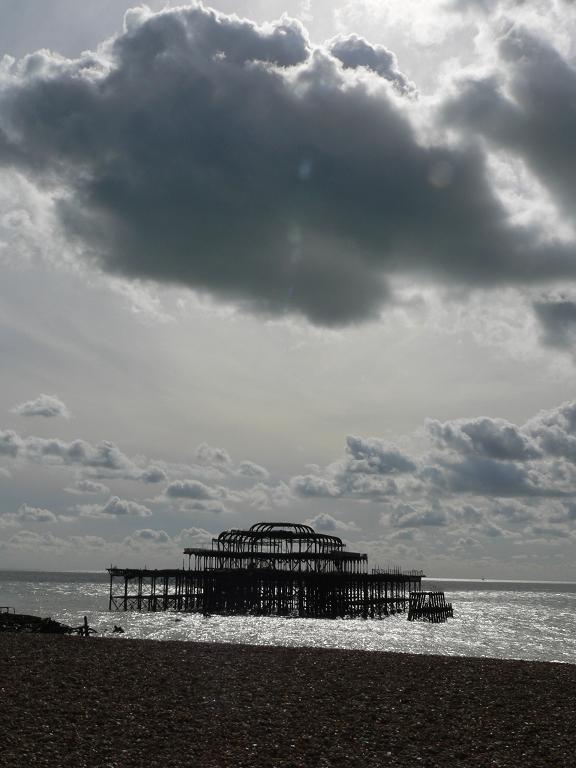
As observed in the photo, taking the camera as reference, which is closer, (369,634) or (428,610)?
(369,634)

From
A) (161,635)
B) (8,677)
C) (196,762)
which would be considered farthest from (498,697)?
(161,635)

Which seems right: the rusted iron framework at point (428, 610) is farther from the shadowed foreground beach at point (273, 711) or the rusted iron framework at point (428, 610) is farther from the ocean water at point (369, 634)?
the shadowed foreground beach at point (273, 711)

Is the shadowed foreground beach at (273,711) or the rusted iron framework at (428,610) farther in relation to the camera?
the rusted iron framework at (428,610)

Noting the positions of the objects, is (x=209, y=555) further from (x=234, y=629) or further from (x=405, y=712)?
(x=405, y=712)

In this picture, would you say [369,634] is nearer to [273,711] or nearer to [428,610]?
[428,610]

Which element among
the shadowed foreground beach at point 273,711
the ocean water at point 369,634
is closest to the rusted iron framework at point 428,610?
the ocean water at point 369,634

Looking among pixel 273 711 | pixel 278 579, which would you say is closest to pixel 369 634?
pixel 278 579

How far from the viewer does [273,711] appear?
17.9m

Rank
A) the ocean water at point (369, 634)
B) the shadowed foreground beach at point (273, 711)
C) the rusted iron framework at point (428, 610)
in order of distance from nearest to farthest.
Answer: the shadowed foreground beach at point (273, 711) < the ocean water at point (369, 634) < the rusted iron framework at point (428, 610)

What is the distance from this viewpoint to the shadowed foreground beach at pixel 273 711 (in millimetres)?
14852

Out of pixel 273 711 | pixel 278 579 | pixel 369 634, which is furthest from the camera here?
pixel 278 579

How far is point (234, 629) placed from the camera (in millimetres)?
54531

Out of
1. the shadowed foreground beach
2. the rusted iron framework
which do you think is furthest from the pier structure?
the shadowed foreground beach

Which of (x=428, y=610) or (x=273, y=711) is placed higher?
(x=273, y=711)
